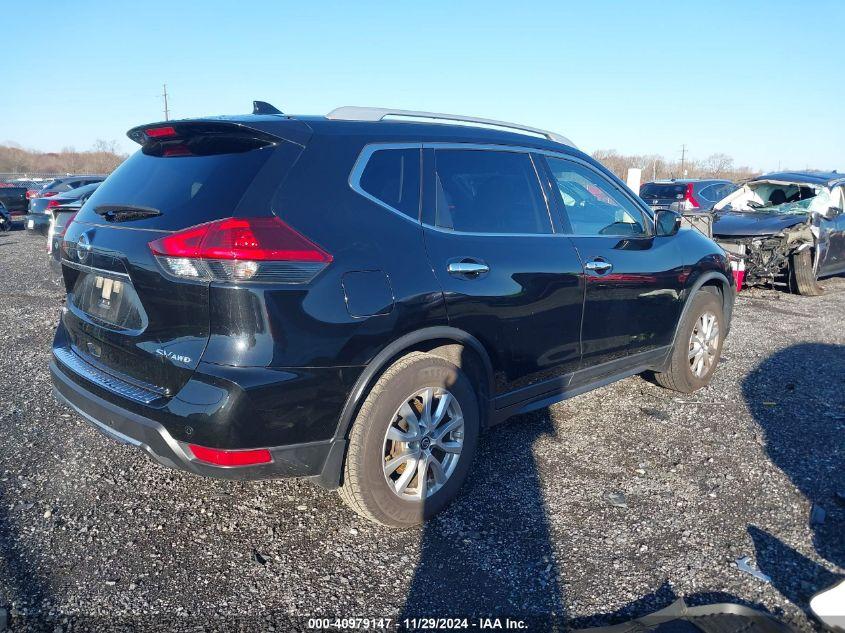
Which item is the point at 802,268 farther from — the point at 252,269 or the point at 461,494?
the point at 252,269

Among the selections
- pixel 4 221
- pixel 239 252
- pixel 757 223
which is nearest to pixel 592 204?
pixel 239 252

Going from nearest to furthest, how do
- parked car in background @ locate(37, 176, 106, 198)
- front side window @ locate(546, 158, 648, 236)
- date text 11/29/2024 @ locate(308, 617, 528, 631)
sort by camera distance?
date text 11/29/2024 @ locate(308, 617, 528, 631) < front side window @ locate(546, 158, 648, 236) < parked car in background @ locate(37, 176, 106, 198)

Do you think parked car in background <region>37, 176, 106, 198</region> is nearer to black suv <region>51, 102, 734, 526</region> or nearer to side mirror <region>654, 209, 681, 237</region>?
black suv <region>51, 102, 734, 526</region>

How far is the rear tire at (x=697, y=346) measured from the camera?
4.88 meters

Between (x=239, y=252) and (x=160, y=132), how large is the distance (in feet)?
3.37

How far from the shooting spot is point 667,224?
464cm

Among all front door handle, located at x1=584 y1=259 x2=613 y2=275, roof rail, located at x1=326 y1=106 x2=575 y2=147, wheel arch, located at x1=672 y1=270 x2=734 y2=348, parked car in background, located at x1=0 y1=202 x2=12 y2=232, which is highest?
roof rail, located at x1=326 y1=106 x2=575 y2=147

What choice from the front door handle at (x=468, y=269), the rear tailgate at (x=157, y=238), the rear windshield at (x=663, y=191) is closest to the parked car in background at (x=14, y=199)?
the rear windshield at (x=663, y=191)

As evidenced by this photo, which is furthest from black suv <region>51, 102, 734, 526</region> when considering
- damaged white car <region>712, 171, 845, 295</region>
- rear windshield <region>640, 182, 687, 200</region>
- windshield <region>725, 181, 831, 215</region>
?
rear windshield <region>640, 182, 687, 200</region>

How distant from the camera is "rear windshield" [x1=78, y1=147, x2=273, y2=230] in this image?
8.72 ft

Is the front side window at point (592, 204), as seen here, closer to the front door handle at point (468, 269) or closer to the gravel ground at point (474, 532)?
the front door handle at point (468, 269)

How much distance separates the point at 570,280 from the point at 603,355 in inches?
26.9

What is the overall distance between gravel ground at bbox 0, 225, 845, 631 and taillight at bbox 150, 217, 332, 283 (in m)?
1.30

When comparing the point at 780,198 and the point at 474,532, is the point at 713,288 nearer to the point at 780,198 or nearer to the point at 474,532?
the point at 474,532
